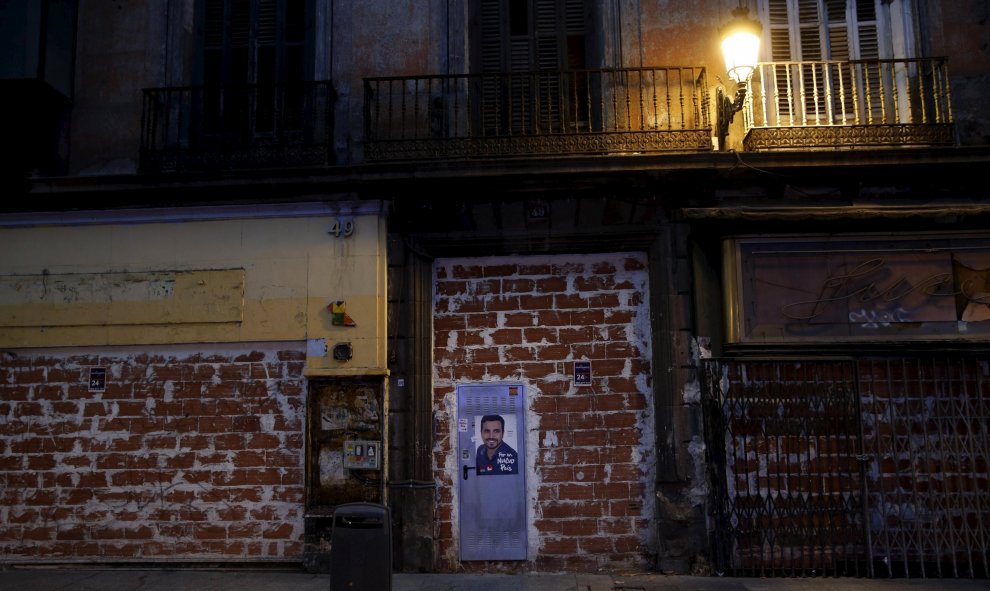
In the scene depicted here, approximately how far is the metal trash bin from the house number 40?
→ 343 centimetres

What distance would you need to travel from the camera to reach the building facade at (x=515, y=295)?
286 inches

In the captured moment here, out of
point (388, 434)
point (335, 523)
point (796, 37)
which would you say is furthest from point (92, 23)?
point (796, 37)

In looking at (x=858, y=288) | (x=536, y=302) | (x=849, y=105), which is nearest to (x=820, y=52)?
(x=849, y=105)

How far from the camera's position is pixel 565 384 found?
301 inches

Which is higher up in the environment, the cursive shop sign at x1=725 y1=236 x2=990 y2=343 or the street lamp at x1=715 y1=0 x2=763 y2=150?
the street lamp at x1=715 y1=0 x2=763 y2=150

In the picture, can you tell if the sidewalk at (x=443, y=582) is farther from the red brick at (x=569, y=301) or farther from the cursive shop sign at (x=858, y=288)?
the red brick at (x=569, y=301)

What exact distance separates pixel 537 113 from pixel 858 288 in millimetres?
3829

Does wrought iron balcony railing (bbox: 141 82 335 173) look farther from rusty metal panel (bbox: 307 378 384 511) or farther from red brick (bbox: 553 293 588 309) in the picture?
red brick (bbox: 553 293 588 309)

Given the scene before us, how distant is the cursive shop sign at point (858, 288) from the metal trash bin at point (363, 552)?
409 centimetres

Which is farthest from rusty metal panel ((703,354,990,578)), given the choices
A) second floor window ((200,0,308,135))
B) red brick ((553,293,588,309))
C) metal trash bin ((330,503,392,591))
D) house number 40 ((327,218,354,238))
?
second floor window ((200,0,308,135))

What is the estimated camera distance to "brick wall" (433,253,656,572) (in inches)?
292

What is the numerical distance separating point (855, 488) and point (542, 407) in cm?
324

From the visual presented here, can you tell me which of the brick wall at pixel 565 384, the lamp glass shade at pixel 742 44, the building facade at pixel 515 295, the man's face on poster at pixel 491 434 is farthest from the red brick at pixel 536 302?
the lamp glass shade at pixel 742 44

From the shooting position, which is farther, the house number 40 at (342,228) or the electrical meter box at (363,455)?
the house number 40 at (342,228)
